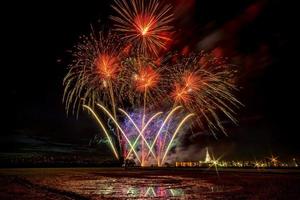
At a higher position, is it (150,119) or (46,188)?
(150,119)

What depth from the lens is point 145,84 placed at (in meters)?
33.0

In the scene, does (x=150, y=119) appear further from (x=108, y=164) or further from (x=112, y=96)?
(x=108, y=164)

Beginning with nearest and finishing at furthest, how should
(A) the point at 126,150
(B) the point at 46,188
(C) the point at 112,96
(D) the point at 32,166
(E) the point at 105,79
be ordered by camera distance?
1. (B) the point at 46,188
2. (E) the point at 105,79
3. (C) the point at 112,96
4. (A) the point at 126,150
5. (D) the point at 32,166

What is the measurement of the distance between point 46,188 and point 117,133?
858 inches

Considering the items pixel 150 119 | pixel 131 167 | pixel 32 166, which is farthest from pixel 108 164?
pixel 150 119

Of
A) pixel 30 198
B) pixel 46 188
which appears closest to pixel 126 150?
pixel 46 188

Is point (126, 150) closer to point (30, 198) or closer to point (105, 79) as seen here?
point (105, 79)

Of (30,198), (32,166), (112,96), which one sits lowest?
(30,198)

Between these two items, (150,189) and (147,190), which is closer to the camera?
(147,190)

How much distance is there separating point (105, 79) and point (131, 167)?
Result: 1611 centimetres

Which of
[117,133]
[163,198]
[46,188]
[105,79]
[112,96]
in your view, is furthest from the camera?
[117,133]

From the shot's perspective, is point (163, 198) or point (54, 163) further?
point (54, 163)

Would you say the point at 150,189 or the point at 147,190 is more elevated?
the point at 150,189

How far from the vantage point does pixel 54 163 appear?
47344 mm
